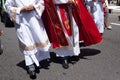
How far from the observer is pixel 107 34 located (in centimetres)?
1223

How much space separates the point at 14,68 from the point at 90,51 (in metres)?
2.04

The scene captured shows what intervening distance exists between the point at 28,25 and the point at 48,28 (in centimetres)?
59

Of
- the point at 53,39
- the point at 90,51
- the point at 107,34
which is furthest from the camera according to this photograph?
the point at 107,34

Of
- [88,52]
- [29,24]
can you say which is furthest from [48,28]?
[88,52]

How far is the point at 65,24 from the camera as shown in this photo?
7.66 m

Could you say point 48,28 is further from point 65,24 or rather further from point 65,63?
point 65,63

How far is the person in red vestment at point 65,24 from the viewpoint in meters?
7.54

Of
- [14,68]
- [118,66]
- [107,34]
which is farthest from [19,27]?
[107,34]

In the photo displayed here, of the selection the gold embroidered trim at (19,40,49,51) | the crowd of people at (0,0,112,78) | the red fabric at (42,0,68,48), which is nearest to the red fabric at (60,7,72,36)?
the crowd of people at (0,0,112,78)

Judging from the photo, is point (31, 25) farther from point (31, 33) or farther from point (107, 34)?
point (107, 34)

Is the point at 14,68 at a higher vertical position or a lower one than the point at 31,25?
lower

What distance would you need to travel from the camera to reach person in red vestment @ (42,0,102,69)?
7.54 m

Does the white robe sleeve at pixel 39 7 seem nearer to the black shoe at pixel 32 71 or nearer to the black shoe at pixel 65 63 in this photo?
the black shoe at pixel 32 71

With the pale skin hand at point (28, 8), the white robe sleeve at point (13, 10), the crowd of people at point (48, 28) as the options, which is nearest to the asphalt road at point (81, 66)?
the crowd of people at point (48, 28)
